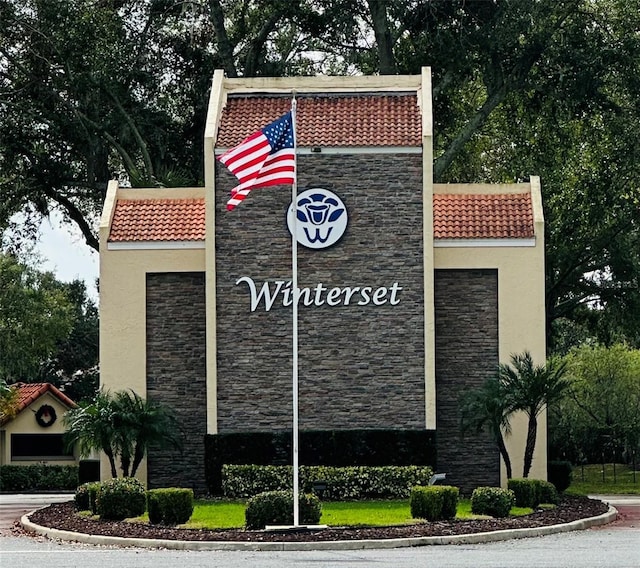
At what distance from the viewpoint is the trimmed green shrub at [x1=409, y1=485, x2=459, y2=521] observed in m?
29.5

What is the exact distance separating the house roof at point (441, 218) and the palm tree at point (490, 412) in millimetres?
4222

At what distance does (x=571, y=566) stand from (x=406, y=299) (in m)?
17.5

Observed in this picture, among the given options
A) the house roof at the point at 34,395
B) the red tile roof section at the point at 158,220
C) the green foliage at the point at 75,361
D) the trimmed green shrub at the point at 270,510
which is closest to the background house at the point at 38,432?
the house roof at the point at 34,395

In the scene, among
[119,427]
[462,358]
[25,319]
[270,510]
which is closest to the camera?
[270,510]

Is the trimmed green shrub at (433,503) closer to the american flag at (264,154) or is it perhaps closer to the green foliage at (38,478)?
the american flag at (264,154)

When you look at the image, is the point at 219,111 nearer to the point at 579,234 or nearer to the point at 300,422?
the point at 300,422

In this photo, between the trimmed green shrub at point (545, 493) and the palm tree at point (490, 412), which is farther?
the palm tree at point (490, 412)

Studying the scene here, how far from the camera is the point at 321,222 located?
38469 millimetres

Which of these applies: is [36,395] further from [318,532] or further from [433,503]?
[318,532]

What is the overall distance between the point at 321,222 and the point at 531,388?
6.84 metres

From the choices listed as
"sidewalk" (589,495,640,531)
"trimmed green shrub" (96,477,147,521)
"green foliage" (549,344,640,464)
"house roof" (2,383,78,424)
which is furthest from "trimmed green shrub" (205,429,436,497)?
"house roof" (2,383,78,424)

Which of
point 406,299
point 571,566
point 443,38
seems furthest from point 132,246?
point 571,566

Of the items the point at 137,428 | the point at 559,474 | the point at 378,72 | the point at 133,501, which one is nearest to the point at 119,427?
the point at 137,428

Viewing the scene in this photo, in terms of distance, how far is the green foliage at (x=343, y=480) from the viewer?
36.6 m
